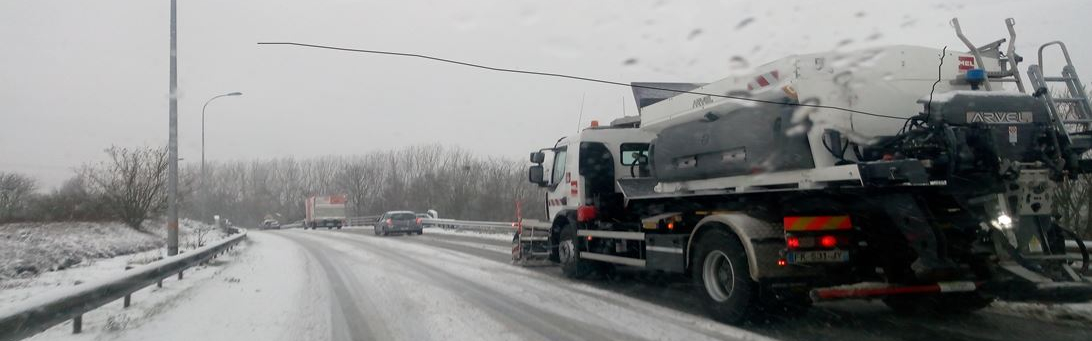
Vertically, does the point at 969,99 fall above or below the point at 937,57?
below

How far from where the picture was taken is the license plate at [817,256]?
274 inches

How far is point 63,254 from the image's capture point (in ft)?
53.9

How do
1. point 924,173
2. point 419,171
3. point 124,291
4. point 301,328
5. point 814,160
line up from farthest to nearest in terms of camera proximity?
1. point 419,171
2. point 124,291
3. point 301,328
4. point 814,160
5. point 924,173

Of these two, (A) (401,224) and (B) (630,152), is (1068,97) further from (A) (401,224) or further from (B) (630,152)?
(A) (401,224)

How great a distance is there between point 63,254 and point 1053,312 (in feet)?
57.7

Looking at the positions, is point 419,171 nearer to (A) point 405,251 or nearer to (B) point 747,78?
(A) point 405,251

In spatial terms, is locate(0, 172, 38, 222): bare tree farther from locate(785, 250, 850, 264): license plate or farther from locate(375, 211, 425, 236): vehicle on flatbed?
locate(785, 250, 850, 264): license plate

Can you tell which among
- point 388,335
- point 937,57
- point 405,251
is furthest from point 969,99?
point 405,251

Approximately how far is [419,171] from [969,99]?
61.8m

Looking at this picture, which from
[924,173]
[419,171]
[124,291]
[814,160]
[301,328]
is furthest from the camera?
[419,171]

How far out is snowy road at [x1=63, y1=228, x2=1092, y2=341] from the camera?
23.0ft

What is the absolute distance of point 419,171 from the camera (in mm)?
66438

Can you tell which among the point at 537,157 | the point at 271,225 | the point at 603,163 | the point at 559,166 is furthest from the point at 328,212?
the point at 603,163

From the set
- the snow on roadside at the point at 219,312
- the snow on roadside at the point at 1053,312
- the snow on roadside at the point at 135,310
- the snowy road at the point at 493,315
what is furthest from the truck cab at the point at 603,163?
the snow on roadside at the point at 135,310
